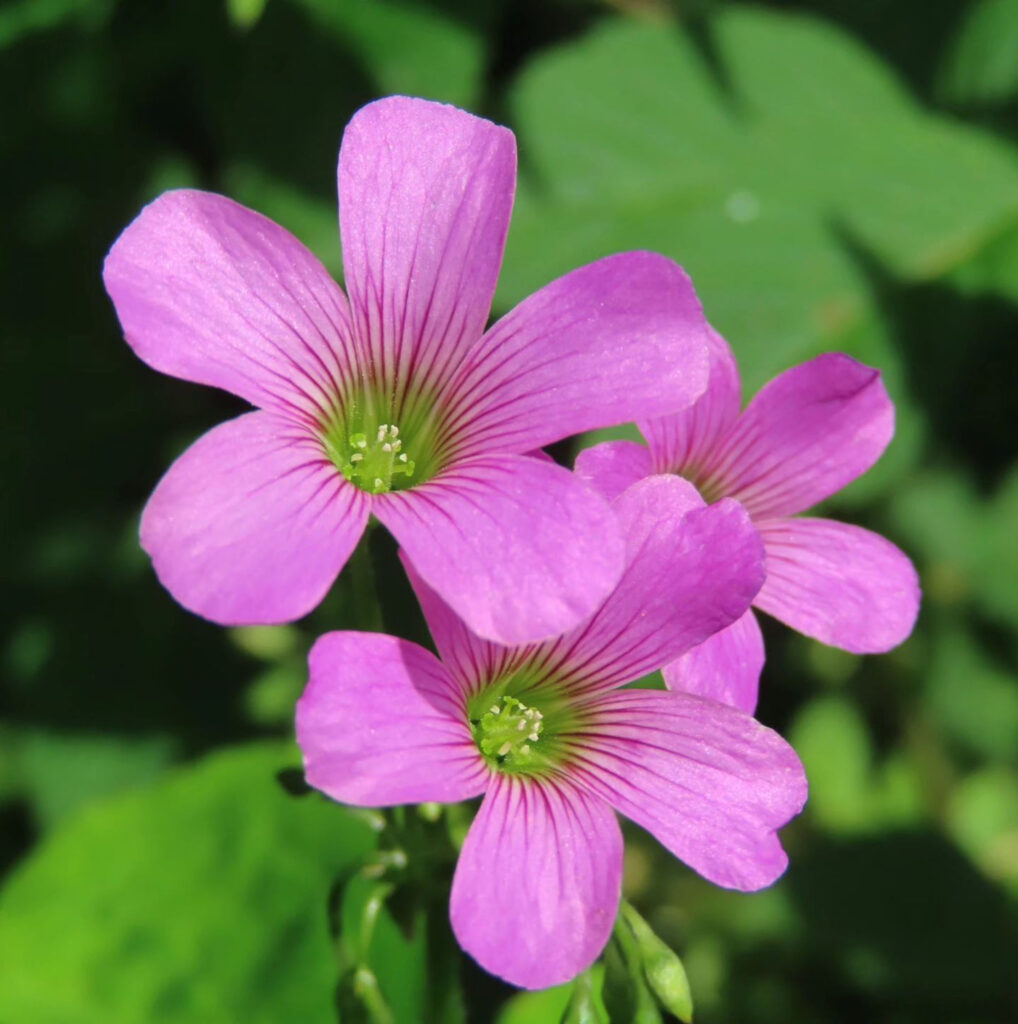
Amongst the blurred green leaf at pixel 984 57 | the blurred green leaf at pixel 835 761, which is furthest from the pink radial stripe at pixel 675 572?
the blurred green leaf at pixel 835 761

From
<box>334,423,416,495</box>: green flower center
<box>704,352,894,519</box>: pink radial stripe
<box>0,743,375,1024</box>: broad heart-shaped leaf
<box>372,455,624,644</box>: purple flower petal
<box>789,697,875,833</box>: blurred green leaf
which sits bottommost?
<box>789,697,875,833</box>: blurred green leaf

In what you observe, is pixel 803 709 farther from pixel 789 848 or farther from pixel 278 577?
pixel 278 577

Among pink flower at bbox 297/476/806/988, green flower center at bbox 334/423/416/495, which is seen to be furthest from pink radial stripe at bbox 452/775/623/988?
green flower center at bbox 334/423/416/495

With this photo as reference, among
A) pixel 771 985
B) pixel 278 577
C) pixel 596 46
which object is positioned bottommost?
pixel 771 985

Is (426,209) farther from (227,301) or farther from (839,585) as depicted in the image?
(839,585)

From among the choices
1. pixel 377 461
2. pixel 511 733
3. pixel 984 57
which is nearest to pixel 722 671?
pixel 511 733

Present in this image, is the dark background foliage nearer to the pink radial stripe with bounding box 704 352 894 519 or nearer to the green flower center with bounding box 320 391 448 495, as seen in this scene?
the green flower center with bounding box 320 391 448 495

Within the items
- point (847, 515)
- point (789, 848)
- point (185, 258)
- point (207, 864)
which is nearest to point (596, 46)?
point (847, 515)

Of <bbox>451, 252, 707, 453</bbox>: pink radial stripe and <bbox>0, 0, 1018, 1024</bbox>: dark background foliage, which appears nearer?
<bbox>451, 252, 707, 453</bbox>: pink radial stripe
